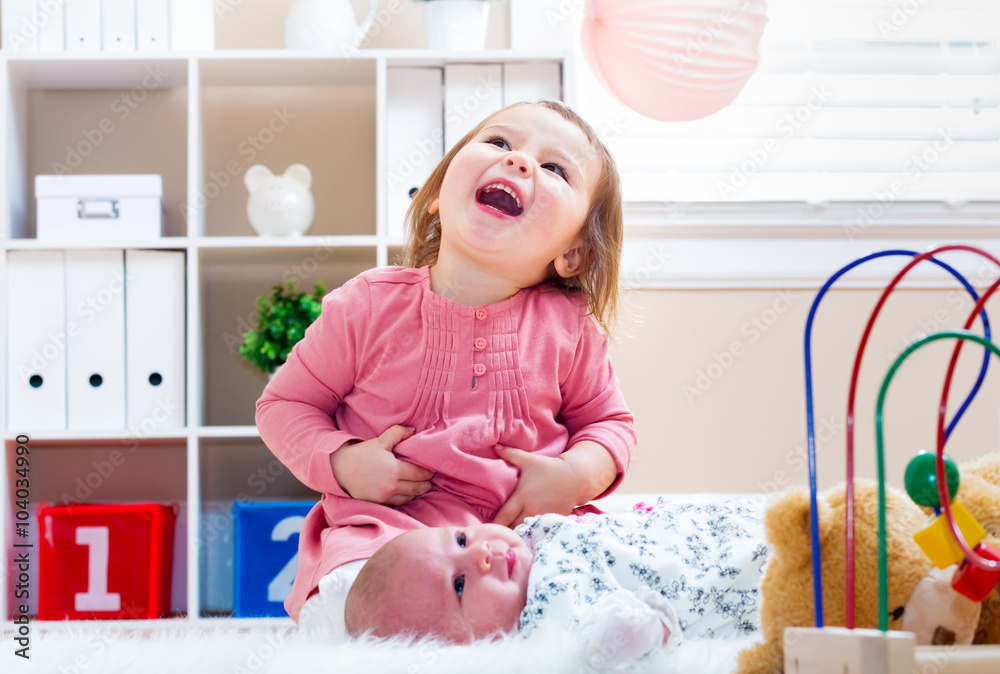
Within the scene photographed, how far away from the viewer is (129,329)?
1812 mm

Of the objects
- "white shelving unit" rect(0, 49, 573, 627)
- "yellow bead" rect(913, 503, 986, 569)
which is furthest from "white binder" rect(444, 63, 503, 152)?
"yellow bead" rect(913, 503, 986, 569)

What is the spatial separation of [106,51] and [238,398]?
2.57ft

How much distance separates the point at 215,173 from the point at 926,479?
71.4 inches

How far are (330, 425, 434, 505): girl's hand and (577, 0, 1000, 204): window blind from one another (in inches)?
49.9

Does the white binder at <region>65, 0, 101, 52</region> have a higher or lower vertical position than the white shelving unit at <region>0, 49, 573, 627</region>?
higher

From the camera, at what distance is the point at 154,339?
1816mm

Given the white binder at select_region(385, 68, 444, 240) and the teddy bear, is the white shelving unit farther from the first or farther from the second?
the teddy bear

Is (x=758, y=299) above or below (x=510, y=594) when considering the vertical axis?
above

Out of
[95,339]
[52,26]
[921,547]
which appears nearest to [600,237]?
[921,547]

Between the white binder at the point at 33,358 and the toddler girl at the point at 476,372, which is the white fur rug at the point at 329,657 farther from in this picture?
the white binder at the point at 33,358

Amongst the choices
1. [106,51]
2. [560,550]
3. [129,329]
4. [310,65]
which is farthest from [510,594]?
[106,51]

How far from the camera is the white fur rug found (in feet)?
2.12

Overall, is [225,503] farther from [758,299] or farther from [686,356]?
[758,299]

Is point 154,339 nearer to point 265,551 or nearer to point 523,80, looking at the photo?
point 265,551
